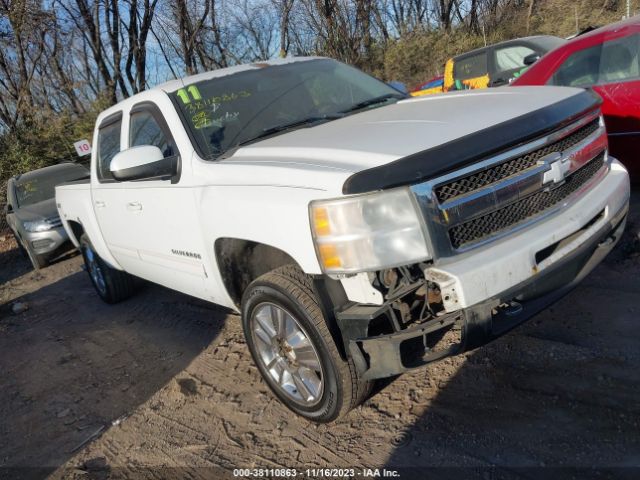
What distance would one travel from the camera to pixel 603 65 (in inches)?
201

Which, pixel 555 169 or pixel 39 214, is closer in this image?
pixel 555 169

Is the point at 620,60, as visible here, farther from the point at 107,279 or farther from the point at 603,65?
the point at 107,279

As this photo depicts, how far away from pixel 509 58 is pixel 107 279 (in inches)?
319

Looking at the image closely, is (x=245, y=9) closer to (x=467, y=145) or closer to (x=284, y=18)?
(x=284, y=18)

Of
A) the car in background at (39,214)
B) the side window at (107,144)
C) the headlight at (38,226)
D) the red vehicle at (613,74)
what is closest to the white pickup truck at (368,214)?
the side window at (107,144)

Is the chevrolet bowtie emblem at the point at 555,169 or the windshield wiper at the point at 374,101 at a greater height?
the windshield wiper at the point at 374,101

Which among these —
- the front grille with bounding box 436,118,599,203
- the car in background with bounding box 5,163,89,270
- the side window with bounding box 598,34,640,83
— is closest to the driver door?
the front grille with bounding box 436,118,599,203

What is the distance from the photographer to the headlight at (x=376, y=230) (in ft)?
7.36

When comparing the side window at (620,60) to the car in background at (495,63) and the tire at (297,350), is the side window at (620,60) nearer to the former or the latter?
the tire at (297,350)

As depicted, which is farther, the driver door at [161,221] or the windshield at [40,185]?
the windshield at [40,185]

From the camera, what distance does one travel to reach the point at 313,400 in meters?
2.94

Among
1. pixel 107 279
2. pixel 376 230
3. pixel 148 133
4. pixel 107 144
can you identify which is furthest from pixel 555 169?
pixel 107 279

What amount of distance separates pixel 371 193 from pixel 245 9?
85.8 feet

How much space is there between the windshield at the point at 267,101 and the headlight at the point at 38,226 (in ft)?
20.0
